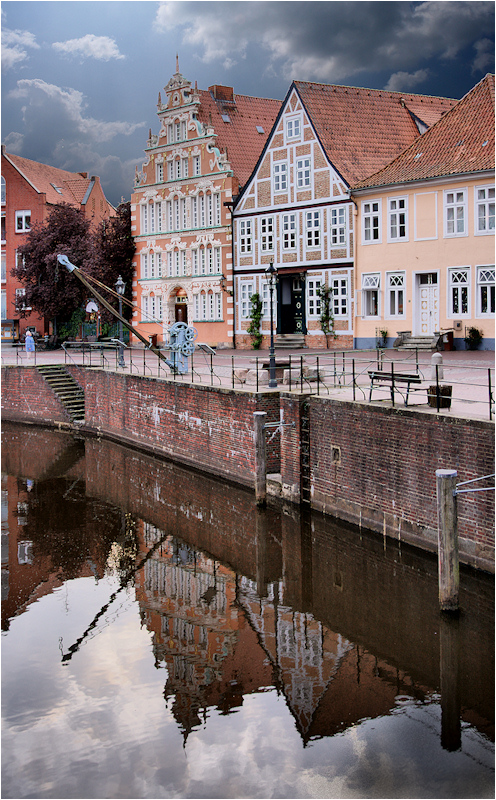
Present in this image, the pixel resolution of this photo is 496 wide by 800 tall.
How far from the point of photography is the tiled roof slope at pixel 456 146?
2900 cm

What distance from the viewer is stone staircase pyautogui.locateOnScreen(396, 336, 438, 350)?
97.5ft

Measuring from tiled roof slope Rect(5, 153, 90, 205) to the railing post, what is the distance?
38.3 metres

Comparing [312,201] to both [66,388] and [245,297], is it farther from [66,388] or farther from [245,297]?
[66,388]

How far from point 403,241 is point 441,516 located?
2123 cm

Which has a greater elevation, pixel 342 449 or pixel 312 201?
pixel 312 201

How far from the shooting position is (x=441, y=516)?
1167 cm

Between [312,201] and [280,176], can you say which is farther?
[280,176]

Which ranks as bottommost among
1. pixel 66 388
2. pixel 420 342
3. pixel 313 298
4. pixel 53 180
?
pixel 66 388

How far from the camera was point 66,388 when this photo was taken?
33562mm

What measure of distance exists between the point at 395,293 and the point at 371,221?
2.96m

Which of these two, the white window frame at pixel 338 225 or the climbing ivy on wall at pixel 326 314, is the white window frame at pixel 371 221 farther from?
the climbing ivy on wall at pixel 326 314

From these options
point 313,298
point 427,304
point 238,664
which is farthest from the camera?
point 313,298

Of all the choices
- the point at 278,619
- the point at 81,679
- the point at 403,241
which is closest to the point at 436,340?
the point at 403,241

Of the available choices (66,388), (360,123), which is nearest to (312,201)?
(360,123)
